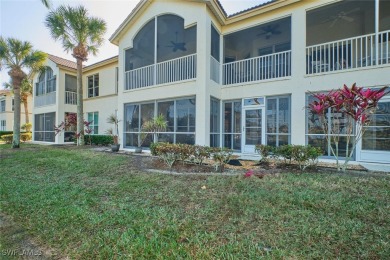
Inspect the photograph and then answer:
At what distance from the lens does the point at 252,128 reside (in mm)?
10812

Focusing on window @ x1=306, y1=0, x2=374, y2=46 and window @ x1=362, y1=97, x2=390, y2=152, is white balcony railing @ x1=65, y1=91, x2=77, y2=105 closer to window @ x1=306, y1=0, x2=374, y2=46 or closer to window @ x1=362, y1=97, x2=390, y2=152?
window @ x1=306, y1=0, x2=374, y2=46

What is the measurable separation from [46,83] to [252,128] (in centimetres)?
2069

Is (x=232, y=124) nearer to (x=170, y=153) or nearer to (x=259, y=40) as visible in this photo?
(x=170, y=153)

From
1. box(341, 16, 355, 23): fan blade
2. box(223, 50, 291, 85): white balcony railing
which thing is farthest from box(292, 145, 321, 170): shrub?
box(341, 16, 355, 23): fan blade

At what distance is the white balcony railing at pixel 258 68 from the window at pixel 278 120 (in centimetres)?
130

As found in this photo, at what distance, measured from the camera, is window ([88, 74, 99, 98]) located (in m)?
18.8

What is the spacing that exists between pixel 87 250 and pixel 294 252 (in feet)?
9.27

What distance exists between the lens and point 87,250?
2900mm

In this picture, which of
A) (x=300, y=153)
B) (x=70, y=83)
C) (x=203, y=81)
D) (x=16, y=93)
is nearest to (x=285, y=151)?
(x=300, y=153)

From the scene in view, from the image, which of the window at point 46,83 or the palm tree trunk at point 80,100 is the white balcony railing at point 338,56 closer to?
the palm tree trunk at point 80,100

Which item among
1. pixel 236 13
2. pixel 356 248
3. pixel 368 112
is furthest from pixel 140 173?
pixel 236 13

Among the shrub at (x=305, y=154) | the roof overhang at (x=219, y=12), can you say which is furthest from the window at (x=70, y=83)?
the shrub at (x=305, y=154)

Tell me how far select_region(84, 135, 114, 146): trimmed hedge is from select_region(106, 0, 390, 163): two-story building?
3761mm

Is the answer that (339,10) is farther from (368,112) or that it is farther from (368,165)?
(368,165)
